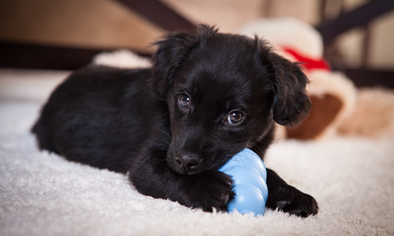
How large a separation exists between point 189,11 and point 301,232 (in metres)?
6.78

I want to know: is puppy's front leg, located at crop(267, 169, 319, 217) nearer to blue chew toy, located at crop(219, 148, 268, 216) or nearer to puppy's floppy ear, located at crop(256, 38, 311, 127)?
blue chew toy, located at crop(219, 148, 268, 216)

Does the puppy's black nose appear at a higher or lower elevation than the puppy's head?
lower

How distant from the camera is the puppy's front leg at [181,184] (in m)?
1.25

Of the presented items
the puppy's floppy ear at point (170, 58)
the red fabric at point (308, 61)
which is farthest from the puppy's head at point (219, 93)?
the red fabric at point (308, 61)

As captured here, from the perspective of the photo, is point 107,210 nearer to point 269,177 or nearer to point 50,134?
point 269,177

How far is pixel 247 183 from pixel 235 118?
30cm

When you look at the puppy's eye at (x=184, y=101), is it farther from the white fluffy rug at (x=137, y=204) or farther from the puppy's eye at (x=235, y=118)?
the white fluffy rug at (x=137, y=204)

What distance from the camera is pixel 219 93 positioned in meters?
1.38

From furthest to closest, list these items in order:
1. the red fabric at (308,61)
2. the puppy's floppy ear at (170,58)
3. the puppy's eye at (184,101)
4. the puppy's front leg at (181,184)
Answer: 1. the red fabric at (308,61)
2. the puppy's floppy ear at (170,58)
3. the puppy's eye at (184,101)
4. the puppy's front leg at (181,184)

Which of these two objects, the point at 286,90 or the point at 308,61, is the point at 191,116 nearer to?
the point at 286,90

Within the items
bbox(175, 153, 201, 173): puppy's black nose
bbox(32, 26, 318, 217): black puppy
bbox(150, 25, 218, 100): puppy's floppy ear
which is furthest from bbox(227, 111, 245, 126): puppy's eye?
bbox(150, 25, 218, 100): puppy's floppy ear

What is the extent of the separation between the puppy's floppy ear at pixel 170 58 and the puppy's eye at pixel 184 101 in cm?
16

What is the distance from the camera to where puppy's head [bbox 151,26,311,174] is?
4.49 feet

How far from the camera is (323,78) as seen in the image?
3018 millimetres
